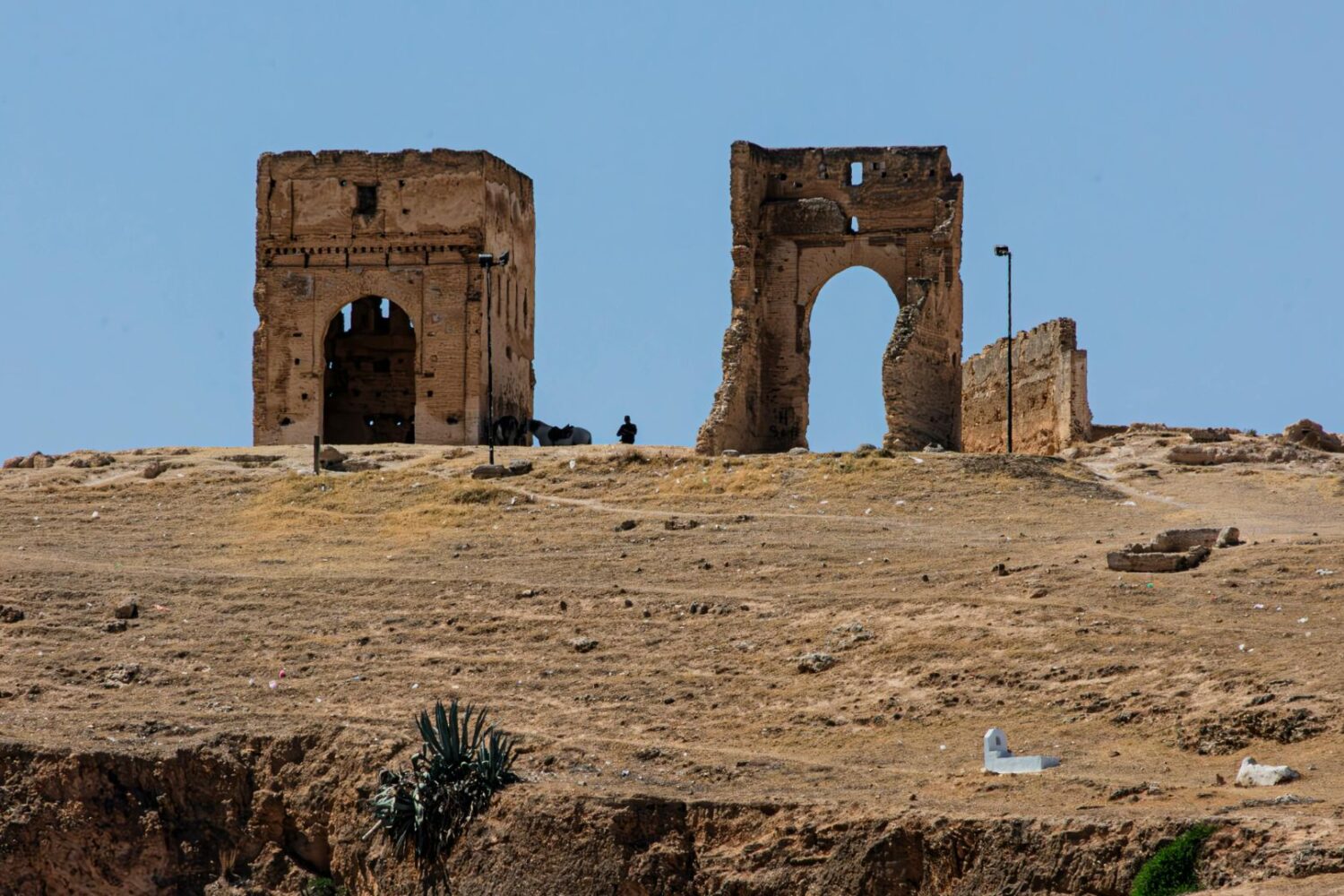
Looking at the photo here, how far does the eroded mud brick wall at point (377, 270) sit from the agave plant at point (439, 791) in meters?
19.4

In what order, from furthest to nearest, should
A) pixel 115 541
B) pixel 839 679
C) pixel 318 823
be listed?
pixel 115 541
pixel 839 679
pixel 318 823

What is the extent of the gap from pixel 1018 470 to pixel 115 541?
410 inches

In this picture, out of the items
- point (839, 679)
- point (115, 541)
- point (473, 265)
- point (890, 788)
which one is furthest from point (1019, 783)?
point (473, 265)

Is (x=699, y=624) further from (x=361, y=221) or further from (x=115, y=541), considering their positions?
(x=361, y=221)

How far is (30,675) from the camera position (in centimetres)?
2220

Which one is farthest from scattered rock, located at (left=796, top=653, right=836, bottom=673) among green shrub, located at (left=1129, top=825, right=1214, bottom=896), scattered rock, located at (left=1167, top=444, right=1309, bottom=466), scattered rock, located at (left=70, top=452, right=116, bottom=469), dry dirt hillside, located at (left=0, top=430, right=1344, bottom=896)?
scattered rock, located at (left=70, top=452, right=116, bottom=469)

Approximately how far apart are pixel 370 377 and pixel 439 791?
24.4 m

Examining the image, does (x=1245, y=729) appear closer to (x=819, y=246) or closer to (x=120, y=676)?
(x=120, y=676)

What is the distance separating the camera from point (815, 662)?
2109 cm

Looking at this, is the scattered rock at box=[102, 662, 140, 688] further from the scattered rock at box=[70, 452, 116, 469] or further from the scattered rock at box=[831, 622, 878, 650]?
the scattered rock at box=[70, 452, 116, 469]

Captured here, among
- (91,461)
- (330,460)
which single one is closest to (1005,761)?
(330,460)

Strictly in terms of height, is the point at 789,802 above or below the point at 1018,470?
below

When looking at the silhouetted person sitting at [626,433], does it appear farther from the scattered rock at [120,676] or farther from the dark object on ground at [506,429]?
the scattered rock at [120,676]

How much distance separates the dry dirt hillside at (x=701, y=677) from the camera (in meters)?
16.7
